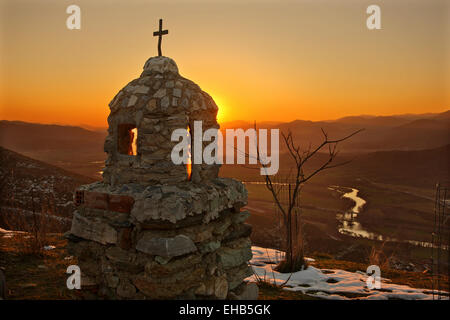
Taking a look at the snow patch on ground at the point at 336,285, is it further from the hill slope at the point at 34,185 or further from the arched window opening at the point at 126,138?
the hill slope at the point at 34,185

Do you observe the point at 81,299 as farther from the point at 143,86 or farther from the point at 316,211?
the point at 316,211

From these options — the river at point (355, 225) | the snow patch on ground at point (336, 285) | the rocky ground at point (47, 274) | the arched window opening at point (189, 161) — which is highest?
the arched window opening at point (189, 161)

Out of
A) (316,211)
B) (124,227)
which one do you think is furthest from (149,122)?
A: (316,211)

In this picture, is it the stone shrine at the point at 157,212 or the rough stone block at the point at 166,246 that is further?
the stone shrine at the point at 157,212

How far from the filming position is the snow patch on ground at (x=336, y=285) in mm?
5621

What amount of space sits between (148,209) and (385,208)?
57.4 ft

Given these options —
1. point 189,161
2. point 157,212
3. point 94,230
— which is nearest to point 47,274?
point 94,230

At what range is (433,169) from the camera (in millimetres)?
20375

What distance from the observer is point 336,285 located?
6.25 metres

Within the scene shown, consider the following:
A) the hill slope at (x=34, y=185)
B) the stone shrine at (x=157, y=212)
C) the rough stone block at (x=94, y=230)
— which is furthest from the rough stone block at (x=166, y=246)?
the hill slope at (x=34, y=185)

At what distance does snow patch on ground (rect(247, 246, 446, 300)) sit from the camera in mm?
5621

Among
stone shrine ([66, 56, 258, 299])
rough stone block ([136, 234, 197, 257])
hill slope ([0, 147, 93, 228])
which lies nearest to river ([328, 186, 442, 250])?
stone shrine ([66, 56, 258, 299])

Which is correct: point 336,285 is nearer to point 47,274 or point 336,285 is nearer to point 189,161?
point 189,161
